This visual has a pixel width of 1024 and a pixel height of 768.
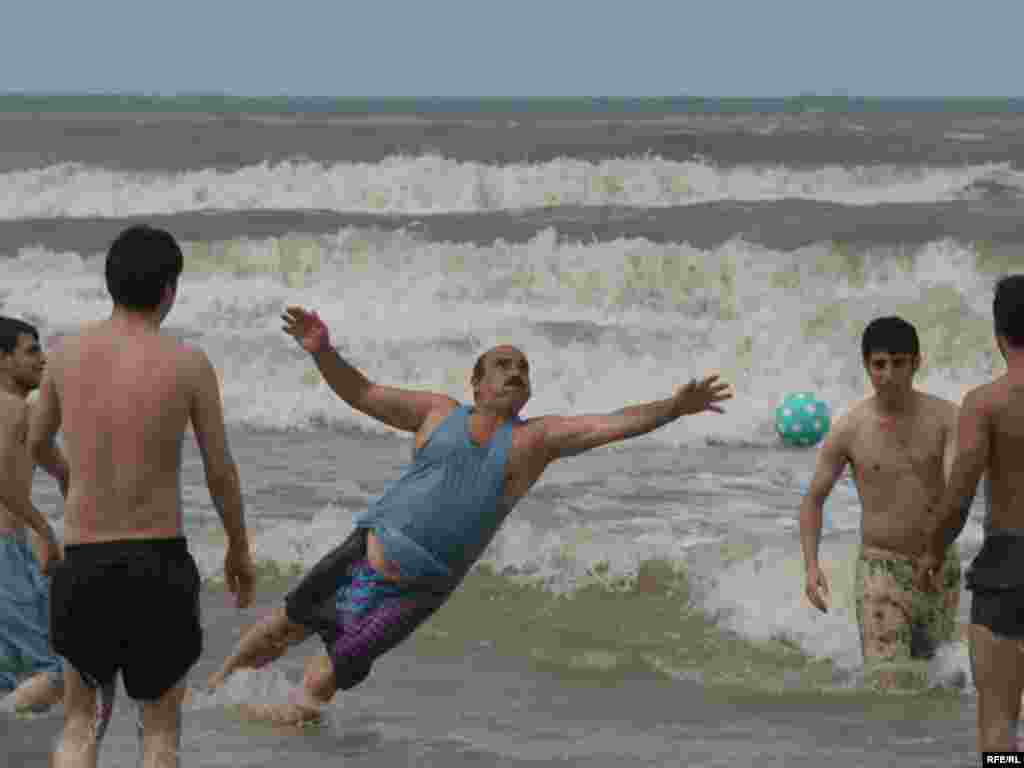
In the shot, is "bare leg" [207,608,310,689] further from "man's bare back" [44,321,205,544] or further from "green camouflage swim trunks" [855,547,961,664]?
"green camouflage swim trunks" [855,547,961,664]

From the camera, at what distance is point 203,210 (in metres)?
32.8

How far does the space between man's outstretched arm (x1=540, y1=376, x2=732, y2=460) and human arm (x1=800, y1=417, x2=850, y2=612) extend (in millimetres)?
771

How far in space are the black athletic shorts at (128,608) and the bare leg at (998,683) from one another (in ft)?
6.28

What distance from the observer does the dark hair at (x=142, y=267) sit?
4484mm

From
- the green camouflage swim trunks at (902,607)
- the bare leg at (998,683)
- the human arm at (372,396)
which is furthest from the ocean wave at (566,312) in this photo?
the bare leg at (998,683)

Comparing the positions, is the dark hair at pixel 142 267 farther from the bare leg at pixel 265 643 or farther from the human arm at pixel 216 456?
the bare leg at pixel 265 643

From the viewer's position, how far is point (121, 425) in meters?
4.50

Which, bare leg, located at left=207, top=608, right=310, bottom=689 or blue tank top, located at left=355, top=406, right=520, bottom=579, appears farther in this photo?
bare leg, located at left=207, top=608, right=310, bottom=689

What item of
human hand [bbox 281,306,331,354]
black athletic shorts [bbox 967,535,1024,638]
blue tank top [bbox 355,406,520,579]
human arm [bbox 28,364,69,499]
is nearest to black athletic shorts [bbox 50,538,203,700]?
human arm [bbox 28,364,69,499]

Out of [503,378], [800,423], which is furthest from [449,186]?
[503,378]

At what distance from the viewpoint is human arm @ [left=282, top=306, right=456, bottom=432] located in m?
6.02

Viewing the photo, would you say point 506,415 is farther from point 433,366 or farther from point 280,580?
point 433,366

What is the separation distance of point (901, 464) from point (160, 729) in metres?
3.05

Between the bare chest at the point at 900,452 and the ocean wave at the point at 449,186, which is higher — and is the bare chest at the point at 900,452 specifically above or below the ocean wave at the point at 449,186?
above
